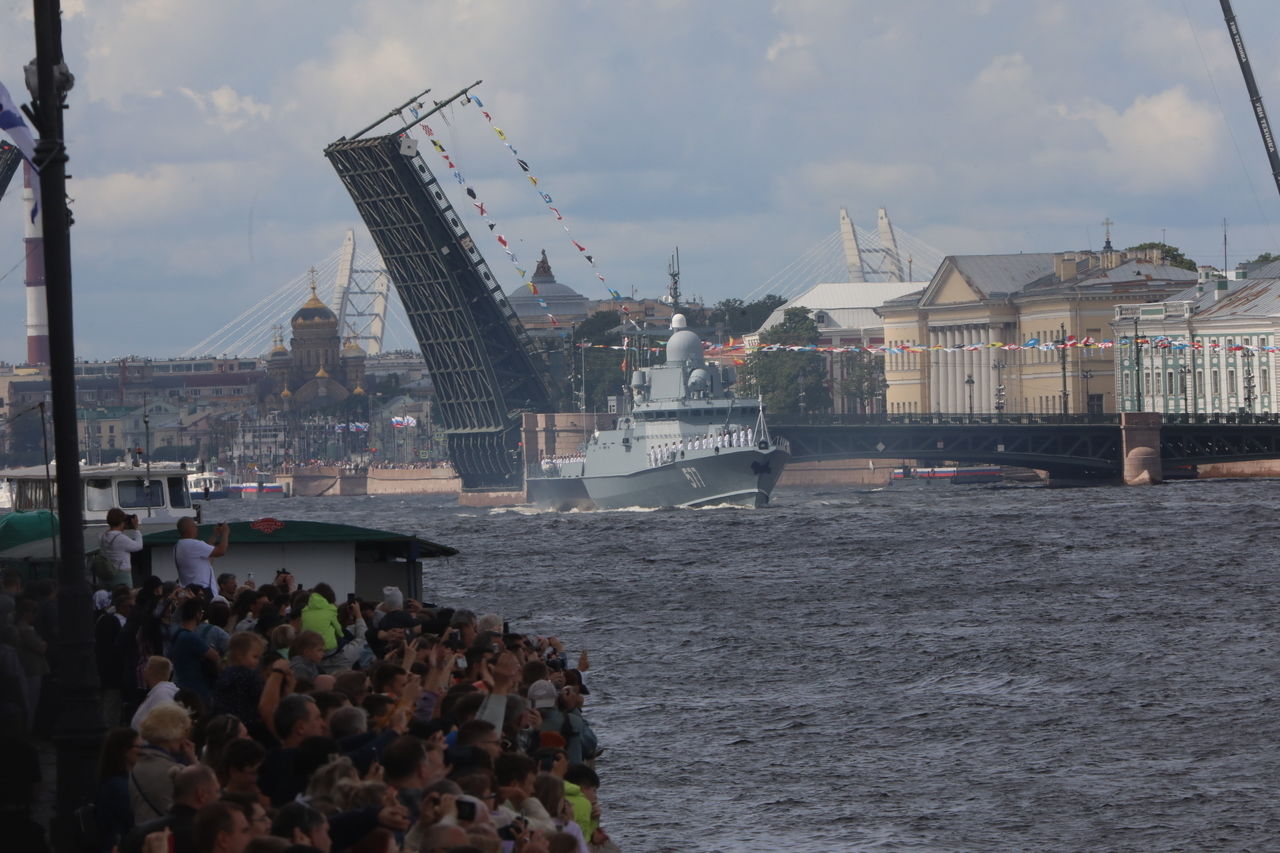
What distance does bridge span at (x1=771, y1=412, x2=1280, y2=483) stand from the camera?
63688 millimetres

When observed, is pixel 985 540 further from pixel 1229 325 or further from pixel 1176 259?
pixel 1176 259

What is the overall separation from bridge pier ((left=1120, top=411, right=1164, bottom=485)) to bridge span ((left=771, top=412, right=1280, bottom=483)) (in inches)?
1.1

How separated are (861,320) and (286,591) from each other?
433 feet

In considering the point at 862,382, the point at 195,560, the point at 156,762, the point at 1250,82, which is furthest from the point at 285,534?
the point at 862,382

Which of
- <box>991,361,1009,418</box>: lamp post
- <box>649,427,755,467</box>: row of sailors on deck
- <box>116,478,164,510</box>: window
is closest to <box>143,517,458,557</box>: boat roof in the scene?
<box>116,478,164,510</box>: window

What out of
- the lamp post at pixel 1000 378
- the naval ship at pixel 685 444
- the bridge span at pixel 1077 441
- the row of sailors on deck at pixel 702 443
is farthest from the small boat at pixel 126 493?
the lamp post at pixel 1000 378

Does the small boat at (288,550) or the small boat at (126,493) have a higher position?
the small boat at (126,493)

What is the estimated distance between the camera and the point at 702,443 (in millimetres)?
58469

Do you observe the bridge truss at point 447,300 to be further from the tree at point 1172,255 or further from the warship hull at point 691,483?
the tree at point 1172,255

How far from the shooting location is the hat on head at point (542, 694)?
28.0 ft

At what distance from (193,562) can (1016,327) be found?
90.6 m

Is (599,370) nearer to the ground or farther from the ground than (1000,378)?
farther from the ground

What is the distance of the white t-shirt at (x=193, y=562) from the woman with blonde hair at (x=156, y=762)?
15.4ft

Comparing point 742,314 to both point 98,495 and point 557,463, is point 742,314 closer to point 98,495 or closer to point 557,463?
point 557,463
